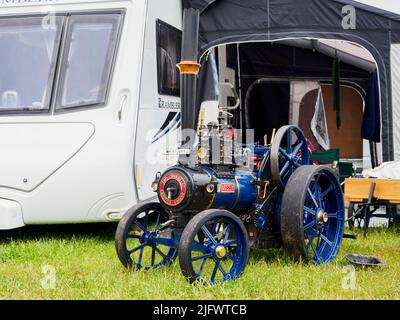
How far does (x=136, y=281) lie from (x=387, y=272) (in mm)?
1681

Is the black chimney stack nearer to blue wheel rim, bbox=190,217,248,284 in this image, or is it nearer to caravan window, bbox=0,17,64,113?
blue wheel rim, bbox=190,217,248,284

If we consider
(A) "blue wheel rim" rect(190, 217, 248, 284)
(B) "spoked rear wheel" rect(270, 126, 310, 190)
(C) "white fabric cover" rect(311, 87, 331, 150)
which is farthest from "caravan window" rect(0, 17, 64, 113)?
(C) "white fabric cover" rect(311, 87, 331, 150)

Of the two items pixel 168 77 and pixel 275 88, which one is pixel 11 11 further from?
pixel 275 88

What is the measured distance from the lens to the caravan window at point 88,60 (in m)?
6.29

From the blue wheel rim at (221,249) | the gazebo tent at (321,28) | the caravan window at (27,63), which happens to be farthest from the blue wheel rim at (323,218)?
the caravan window at (27,63)

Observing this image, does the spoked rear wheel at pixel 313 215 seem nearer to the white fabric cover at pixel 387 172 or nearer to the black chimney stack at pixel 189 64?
the black chimney stack at pixel 189 64

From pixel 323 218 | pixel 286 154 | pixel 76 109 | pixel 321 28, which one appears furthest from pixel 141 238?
pixel 321 28

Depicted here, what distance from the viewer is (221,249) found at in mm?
4574

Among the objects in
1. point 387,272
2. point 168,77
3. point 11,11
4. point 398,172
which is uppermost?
point 11,11

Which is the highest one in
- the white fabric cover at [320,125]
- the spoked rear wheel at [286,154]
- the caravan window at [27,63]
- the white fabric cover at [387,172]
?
the caravan window at [27,63]

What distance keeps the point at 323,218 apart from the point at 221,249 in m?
1.08
